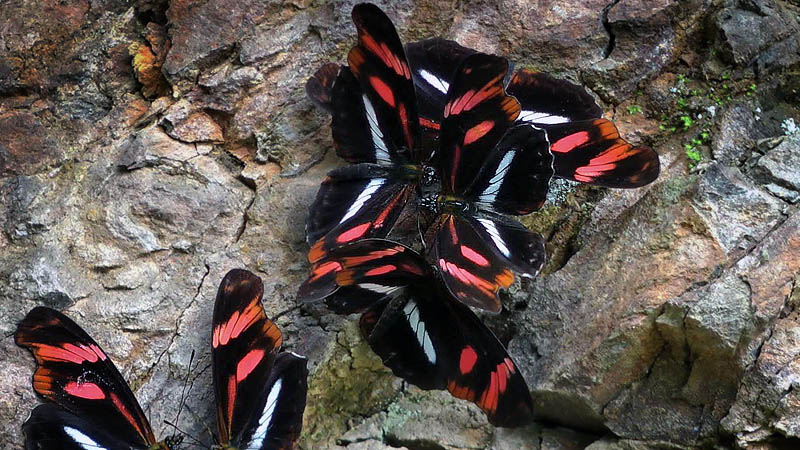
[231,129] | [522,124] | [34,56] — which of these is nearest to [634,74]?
[522,124]

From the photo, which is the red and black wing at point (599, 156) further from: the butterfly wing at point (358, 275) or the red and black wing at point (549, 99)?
the butterfly wing at point (358, 275)

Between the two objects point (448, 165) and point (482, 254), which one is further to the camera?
point (448, 165)

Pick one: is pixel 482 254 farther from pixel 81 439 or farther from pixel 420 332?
pixel 81 439

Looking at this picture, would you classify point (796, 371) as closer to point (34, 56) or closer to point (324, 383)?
point (324, 383)

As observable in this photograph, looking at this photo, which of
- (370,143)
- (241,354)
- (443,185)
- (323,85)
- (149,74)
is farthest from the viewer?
(149,74)

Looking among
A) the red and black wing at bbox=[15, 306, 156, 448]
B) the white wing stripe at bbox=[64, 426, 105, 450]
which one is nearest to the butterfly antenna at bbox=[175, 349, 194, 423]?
the red and black wing at bbox=[15, 306, 156, 448]

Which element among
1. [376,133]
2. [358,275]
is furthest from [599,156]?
[358,275]

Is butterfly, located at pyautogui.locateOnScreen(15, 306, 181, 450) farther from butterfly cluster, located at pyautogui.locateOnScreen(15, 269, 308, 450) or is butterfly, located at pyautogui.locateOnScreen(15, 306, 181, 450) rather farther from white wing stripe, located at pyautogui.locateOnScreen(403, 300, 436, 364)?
white wing stripe, located at pyautogui.locateOnScreen(403, 300, 436, 364)

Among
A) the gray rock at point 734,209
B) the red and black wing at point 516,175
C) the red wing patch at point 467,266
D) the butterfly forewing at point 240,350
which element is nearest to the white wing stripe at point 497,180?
the red and black wing at point 516,175
